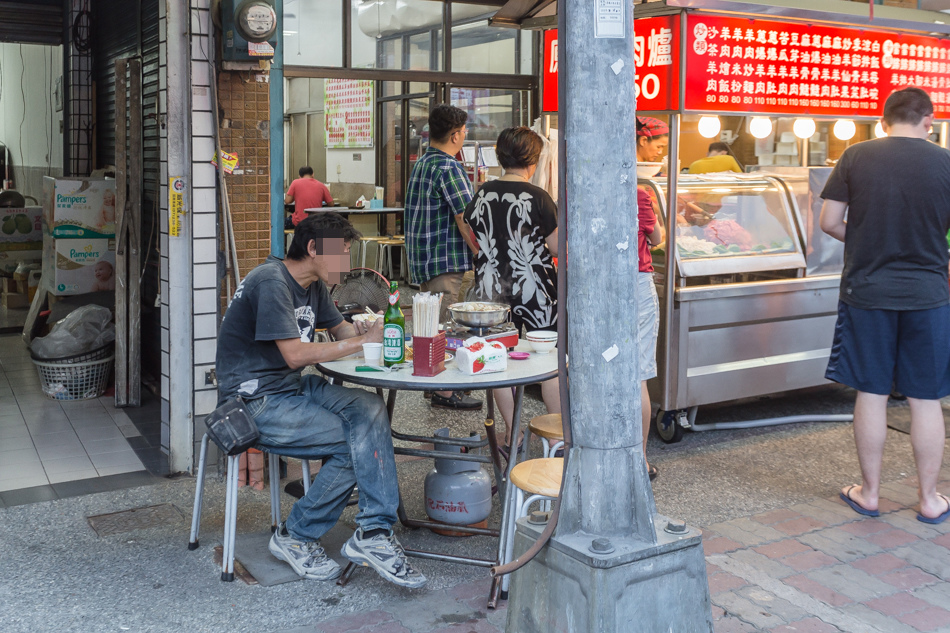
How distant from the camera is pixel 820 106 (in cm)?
600

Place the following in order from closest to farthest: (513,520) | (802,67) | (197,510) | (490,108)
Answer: (513,520) < (197,510) < (802,67) < (490,108)

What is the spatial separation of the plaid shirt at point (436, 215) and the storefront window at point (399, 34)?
12.5 feet

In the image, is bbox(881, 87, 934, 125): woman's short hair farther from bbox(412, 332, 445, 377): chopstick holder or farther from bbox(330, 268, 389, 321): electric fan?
bbox(330, 268, 389, 321): electric fan

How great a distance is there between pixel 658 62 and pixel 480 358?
2.53 metres

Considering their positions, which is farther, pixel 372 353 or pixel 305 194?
pixel 305 194

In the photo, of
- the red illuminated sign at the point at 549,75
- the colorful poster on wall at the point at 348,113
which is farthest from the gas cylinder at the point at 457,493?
the colorful poster on wall at the point at 348,113

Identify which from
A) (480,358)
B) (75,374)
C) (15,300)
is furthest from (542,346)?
(15,300)

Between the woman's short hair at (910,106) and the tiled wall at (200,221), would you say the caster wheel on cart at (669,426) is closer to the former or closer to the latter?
the woman's short hair at (910,106)

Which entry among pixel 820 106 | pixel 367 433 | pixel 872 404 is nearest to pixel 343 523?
pixel 367 433

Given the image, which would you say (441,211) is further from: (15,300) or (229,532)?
(15,300)

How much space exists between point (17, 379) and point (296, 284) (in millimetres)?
4300

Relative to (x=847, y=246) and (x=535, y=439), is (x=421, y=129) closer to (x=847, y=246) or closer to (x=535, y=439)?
(x=535, y=439)

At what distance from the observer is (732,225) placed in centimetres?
606

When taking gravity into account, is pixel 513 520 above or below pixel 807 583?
above
